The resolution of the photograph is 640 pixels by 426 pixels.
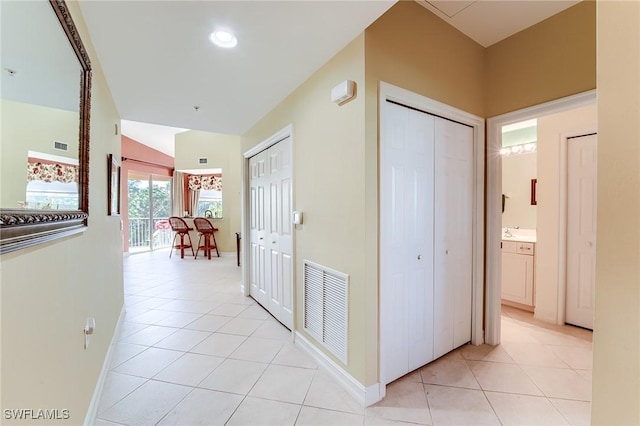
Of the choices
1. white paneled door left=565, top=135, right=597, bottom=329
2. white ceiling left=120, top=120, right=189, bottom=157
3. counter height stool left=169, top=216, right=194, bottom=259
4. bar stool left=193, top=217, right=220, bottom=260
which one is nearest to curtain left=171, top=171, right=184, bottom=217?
white ceiling left=120, top=120, right=189, bottom=157

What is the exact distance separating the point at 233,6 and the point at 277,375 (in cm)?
248

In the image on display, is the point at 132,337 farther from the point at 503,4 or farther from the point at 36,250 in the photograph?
the point at 503,4

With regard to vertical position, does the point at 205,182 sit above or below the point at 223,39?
below

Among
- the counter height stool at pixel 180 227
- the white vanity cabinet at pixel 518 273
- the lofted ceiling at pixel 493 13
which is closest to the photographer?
the lofted ceiling at pixel 493 13

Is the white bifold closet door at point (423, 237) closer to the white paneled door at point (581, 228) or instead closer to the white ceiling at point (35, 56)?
the white paneled door at point (581, 228)

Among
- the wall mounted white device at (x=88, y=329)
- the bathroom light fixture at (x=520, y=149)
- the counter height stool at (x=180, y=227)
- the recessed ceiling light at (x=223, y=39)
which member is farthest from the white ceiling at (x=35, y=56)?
the counter height stool at (x=180, y=227)

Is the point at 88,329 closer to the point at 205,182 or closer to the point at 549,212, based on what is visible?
the point at 549,212

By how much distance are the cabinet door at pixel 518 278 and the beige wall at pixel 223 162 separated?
601 cm

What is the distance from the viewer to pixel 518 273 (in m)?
3.28

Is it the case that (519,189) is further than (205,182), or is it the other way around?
(205,182)

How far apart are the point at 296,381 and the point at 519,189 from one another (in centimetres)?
408

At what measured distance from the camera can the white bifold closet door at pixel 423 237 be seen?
1825 mm

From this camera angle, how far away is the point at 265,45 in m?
1.80


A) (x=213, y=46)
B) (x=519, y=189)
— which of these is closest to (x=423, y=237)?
(x=213, y=46)
